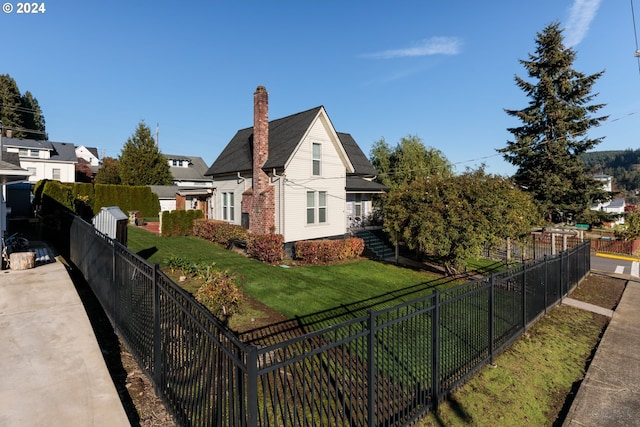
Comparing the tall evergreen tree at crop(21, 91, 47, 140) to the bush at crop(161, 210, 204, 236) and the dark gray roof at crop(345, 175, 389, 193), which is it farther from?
the dark gray roof at crop(345, 175, 389, 193)

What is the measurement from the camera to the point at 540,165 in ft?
86.4

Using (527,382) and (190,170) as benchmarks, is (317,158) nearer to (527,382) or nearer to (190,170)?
(527,382)

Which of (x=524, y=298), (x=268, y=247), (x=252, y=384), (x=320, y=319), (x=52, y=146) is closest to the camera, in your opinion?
(x=252, y=384)

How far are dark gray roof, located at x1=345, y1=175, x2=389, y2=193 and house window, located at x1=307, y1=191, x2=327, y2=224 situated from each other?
8.66 feet

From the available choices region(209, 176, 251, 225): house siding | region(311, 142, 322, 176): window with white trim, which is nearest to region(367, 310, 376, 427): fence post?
region(311, 142, 322, 176): window with white trim

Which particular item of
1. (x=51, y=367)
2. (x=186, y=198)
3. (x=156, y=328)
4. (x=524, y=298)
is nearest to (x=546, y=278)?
(x=524, y=298)

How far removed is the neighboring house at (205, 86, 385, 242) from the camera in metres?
17.2

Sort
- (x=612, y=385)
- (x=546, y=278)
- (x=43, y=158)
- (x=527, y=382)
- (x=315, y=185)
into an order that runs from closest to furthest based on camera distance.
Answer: (x=612, y=385), (x=527, y=382), (x=546, y=278), (x=315, y=185), (x=43, y=158)

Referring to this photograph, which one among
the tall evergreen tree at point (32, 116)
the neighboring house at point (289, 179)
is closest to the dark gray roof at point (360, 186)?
the neighboring house at point (289, 179)

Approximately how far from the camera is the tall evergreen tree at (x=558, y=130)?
25.3 meters

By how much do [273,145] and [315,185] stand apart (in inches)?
134

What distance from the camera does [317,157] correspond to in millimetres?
18594

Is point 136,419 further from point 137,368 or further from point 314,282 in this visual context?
point 314,282

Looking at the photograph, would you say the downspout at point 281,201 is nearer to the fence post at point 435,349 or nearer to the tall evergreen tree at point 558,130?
the fence post at point 435,349
